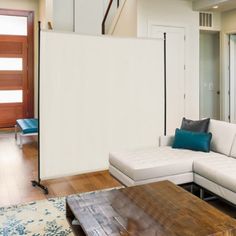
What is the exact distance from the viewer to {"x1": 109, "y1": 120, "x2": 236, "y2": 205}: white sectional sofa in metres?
3.18

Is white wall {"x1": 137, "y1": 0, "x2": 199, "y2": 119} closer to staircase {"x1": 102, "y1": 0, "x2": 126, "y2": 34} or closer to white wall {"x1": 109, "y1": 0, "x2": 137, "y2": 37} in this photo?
white wall {"x1": 109, "y1": 0, "x2": 137, "y2": 37}

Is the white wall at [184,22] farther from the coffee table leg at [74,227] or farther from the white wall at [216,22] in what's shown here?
the coffee table leg at [74,227]

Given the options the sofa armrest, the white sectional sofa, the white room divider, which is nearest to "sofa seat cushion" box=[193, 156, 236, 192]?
the white sectional sofa

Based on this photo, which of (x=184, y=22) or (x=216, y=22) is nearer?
(x=184, y=22)

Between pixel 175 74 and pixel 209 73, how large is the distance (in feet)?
5.66

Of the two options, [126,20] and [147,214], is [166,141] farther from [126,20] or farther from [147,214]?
[126,20]

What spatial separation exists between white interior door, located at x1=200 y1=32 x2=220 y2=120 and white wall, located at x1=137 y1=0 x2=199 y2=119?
45.3 inches

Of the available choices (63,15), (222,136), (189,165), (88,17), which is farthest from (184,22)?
(189,165)

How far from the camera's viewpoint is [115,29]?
6793 millimetres

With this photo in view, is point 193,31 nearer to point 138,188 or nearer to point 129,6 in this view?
point 129,6

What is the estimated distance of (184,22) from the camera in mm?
6215

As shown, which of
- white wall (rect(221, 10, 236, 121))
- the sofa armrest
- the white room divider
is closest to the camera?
the white room divider

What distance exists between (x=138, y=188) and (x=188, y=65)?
4147 millimetres

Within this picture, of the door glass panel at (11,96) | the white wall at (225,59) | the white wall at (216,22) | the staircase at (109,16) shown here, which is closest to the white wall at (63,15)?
the staircase at (109,16)
